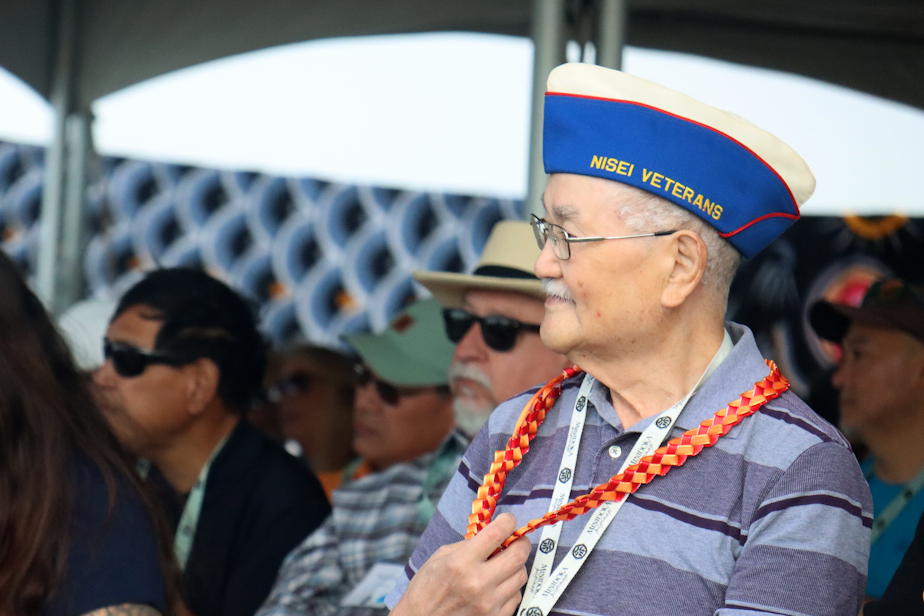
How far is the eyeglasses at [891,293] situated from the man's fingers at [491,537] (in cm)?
233

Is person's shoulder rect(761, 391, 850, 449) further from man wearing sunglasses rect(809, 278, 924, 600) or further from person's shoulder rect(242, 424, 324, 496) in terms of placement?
person's shoulder rect(242, 424, 324, 496)

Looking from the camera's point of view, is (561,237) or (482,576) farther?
(561,237)

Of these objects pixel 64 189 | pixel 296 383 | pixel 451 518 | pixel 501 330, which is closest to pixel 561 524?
pixel 451 518

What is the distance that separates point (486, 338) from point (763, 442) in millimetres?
1489

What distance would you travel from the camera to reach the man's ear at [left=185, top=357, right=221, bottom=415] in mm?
3191

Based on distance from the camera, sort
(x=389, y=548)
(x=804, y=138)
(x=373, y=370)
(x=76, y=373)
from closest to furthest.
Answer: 1. (x=76, y=373)
2. (x=389, y=548)
3. (x=373, y=370)
4. (x=804, y=138)

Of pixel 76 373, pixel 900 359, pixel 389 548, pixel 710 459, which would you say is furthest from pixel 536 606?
pixel 900 359

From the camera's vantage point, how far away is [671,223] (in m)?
1.33

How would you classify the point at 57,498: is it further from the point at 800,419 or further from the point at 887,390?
the point at 887,390

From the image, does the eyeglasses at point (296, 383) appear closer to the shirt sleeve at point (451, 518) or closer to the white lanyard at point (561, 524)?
the shirt sleeve at point (451, 518)

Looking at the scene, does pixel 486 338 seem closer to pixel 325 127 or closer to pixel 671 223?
pixel 671 223

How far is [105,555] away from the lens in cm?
164

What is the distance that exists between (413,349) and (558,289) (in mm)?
2392

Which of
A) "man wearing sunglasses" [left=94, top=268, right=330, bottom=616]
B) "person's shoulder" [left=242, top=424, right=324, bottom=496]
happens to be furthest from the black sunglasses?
"person's shoulder" [left=242, top=424, right=324, bottom=496]
